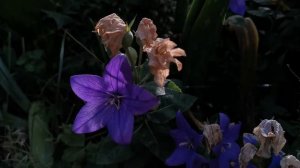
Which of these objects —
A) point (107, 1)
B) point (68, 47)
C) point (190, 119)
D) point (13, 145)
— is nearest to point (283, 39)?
point (190, 119)

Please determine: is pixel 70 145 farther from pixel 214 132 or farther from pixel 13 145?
pixel 214 132

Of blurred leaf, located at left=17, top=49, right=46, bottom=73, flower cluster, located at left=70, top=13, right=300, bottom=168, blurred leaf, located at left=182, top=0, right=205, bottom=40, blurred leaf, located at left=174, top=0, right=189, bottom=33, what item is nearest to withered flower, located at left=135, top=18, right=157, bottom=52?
flower cluster, located at left=70, top=13, right=300, bottom=168

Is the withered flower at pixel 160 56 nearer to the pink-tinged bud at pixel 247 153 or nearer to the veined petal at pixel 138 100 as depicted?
the veined petal at pixel 138 100

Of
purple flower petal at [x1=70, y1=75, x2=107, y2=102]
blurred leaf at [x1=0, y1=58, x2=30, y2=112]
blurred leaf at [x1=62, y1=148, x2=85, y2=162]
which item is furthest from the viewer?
blurred leaf at [x1=0, y1=58, x2=30, y2=112]

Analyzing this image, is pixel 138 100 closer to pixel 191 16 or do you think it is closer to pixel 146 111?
pixel 146 111

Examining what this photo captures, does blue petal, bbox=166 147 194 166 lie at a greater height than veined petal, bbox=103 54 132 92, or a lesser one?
lesser

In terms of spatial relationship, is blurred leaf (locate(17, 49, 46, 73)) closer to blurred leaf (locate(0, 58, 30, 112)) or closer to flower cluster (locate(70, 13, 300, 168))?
blurred leaf (locate(0, 58, 30, 112))

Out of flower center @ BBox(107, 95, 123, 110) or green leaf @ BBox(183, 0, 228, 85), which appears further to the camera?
green leaf @ BBox(183, 0, 228, 85)

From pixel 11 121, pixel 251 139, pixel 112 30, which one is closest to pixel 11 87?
pixel 11 121
